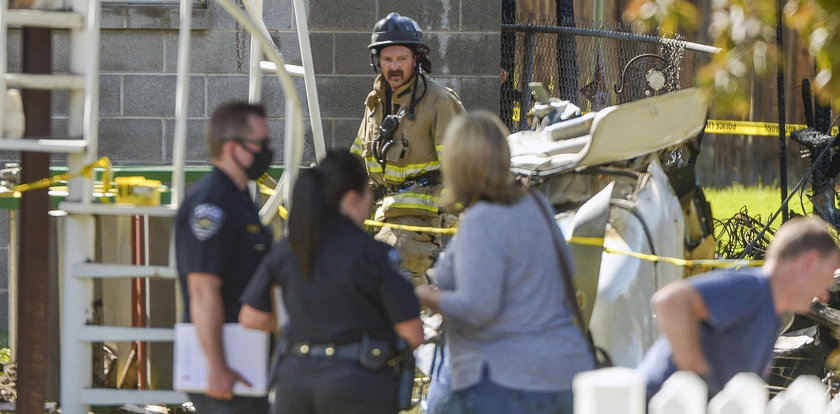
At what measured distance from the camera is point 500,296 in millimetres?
4074

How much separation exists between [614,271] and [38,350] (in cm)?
243

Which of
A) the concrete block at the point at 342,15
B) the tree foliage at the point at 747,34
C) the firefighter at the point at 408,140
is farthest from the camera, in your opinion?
the concrete block at the point at 342,15

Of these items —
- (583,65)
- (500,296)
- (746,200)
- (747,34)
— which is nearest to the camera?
(747,34)

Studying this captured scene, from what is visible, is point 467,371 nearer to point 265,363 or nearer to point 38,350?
point 265,363

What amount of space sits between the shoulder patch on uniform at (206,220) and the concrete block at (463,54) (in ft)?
17.6

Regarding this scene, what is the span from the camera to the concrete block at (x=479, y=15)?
974 centimetres

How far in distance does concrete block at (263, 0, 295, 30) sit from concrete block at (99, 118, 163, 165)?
1065mm

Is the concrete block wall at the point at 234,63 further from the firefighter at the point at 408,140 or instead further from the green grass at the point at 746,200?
the green grass at the point at 746,200

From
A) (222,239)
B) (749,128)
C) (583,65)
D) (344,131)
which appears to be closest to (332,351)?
(222,239)

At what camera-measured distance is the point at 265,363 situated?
4516 mm

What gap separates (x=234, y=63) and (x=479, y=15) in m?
1.75

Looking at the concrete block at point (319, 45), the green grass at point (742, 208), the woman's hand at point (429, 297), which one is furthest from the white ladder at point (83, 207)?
the green grass at point (742, 208)

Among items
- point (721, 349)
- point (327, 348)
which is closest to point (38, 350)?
point (327, 348)

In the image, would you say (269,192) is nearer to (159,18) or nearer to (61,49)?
(159,18)
